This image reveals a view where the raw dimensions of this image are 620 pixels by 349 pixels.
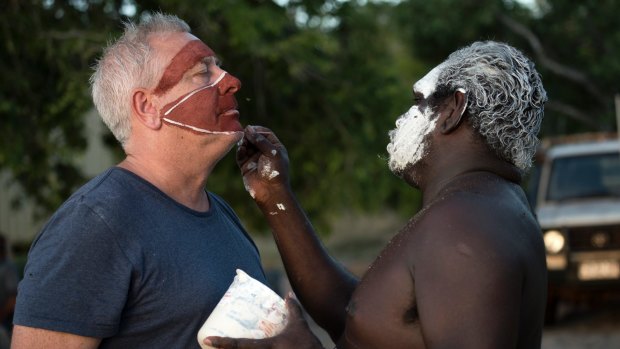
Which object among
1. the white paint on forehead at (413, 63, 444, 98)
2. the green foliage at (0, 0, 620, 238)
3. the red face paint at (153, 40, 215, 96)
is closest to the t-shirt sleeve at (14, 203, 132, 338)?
the red face paint at (153, 40, 215, 96)

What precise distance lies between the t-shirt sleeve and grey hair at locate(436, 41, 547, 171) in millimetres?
984

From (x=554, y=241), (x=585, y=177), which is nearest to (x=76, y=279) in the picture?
(x=554, y=241)

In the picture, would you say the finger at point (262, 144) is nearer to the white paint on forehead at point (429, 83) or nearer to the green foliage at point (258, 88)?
the white paint on forehead at point (429, 83)

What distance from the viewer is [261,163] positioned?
324 cm

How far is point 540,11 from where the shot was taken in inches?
722

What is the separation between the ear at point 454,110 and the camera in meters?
2.44

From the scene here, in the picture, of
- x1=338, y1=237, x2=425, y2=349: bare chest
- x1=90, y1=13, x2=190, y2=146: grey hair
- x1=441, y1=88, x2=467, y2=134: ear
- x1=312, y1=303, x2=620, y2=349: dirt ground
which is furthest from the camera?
x1=312, y1=303, x2=620, y2=349: dirt ground

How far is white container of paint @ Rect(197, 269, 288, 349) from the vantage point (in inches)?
101

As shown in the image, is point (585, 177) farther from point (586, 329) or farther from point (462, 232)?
point (462, 232)

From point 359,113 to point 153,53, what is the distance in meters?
6.18

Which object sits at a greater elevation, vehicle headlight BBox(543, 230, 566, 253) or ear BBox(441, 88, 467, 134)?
ear BBox(441, 88, 467, 134)

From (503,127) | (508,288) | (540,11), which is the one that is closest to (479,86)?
(503,127)

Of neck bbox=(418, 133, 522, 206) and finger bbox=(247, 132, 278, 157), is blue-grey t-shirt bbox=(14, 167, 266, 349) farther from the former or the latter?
neck bbox=(418, 133, 522, 206)

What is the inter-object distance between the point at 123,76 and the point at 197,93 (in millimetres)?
238
